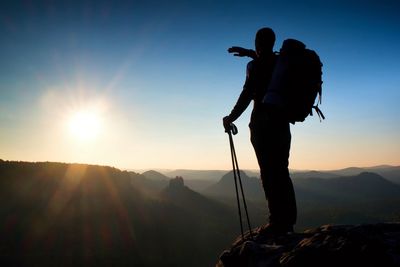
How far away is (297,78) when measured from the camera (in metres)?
4.16

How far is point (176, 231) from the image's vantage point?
116 meters

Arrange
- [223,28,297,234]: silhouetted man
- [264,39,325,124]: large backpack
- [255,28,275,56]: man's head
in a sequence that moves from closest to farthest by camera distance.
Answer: [264,39,325,124]: large backpack
[223,28,297,234]: silhouetted man
[255,28,275,56]: man's head

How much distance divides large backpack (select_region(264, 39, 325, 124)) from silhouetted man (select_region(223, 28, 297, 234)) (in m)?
0.15

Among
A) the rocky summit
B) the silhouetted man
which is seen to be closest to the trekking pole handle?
the silhouetted man

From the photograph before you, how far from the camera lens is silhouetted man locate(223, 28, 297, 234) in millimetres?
4324

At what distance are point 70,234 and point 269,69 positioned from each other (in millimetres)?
97346

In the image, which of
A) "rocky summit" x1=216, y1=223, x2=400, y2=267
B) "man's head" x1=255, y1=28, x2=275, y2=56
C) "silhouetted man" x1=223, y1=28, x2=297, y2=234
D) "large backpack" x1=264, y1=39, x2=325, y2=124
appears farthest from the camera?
"man's head" x1=255, y1=28, x2=275, y2=56

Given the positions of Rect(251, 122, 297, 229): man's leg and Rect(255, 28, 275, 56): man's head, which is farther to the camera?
Rect(255, 28, 275, 56): man's head

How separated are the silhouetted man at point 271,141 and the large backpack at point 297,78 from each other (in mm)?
154

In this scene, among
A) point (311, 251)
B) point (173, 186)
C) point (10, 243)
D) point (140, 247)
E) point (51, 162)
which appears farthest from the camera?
point (173, 186)

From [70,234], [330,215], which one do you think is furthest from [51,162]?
[330,215]

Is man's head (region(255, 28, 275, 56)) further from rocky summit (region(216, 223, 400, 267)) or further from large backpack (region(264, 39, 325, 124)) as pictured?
rocky summit (region(216, 223, 400, 267))

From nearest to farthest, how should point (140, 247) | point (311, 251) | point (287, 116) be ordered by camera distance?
1. point (311, 251)
2. point (287, 116)
3. point (140, 247)

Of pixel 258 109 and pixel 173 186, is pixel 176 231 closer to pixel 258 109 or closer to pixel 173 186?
pixel 173 186
